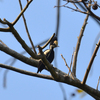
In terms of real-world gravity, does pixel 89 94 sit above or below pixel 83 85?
below

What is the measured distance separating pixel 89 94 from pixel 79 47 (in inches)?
31.3

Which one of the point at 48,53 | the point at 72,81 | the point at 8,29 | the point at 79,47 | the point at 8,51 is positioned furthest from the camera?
the point at 48,53

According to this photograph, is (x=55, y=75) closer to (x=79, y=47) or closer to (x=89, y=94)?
(x=89, y=94)

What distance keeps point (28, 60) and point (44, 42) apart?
1.02 feet

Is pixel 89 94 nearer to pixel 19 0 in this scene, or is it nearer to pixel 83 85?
pixel 83 85

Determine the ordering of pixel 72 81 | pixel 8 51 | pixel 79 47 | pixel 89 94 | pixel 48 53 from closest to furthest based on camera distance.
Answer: pixel 8 51
pixel 72 81
pixel 89 94
pixel 79 47
pixel 48 53

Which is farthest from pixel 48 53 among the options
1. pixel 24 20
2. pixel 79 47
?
pixel 24 20

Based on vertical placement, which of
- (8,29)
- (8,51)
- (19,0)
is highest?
(19,0)

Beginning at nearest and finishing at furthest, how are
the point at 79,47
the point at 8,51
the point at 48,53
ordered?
the point at 8,51
the point at 79,47
the point at 48,53

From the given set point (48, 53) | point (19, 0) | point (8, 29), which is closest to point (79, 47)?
point (48, 53)

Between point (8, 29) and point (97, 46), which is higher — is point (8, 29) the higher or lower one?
the higher one

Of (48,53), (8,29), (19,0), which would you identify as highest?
(19,0)

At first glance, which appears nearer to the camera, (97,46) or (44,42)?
(97,46)

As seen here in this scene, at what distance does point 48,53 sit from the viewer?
3467 mm
